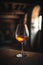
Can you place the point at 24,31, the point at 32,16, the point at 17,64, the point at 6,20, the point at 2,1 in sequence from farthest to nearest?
the point at 6,20 < the point at 32,16 < the point at 2,1 < the point at 24,31 < the point at 17,64

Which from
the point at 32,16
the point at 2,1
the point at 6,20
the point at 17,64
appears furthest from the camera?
the point at 6,20

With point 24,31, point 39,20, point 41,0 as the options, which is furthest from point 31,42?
point 24,31

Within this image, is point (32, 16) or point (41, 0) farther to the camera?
point (32, 16)

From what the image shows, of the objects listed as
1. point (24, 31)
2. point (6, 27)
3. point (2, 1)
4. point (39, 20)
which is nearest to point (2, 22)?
point (6, 27)

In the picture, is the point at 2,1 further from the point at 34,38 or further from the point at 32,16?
the point at 34,38


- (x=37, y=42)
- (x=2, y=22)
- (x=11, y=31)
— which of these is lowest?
(x=37, y=42)

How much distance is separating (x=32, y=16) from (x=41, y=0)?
688 millimetres

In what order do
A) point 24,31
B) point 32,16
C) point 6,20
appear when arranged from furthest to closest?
point 6,20, point 32,16, point 24,31

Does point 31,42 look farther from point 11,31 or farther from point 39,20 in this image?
point 11,31

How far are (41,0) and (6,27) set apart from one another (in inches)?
160

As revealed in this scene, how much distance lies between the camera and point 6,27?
24.8 ft

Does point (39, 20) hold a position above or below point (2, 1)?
below

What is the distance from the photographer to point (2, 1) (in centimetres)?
354

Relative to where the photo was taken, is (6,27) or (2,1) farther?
(6,27)
